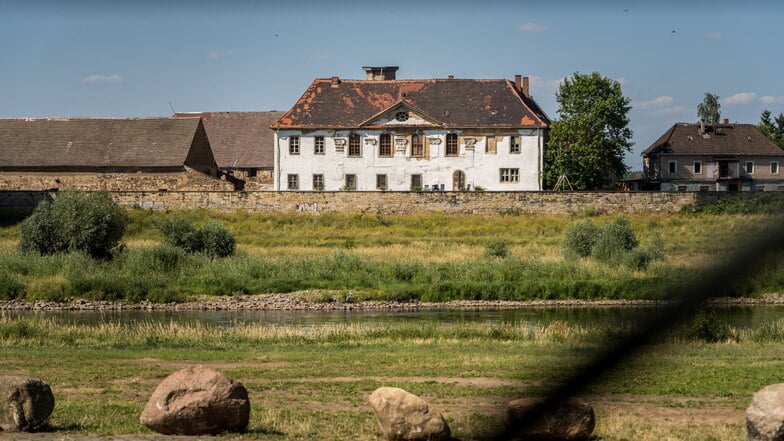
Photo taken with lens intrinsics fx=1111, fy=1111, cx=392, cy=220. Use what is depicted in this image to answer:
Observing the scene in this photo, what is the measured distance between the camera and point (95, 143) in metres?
67.1

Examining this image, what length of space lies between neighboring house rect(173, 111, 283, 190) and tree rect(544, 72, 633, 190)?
62.1 feet

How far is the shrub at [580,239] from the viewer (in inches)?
1425

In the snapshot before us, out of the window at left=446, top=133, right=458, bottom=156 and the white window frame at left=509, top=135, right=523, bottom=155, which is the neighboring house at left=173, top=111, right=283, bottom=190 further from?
the white window frame at left=509, top=135, right=523, bottom=155

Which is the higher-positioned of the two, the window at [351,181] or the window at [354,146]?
the window at [354,146]

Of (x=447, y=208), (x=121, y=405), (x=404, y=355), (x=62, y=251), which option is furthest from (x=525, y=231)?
(x=121, y=405)

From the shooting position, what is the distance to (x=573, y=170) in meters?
63.9

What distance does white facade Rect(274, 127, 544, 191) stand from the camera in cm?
6150

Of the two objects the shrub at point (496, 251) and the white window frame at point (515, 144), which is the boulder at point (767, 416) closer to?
the shrub at point (496, 251)

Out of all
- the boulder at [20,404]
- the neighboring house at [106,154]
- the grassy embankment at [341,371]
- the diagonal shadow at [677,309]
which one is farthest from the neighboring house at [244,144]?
the diagonal shadow at [677,309]

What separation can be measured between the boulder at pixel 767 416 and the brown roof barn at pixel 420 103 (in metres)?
53.2

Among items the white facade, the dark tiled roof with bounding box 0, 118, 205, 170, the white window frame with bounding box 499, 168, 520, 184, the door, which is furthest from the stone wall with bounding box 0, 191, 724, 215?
the dark tiled roof with bounding box 0, 118, 205, 170

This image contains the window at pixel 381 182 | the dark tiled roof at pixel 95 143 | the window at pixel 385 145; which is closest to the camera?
the window at pixel 385 145

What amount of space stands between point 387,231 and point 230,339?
28.7 meters

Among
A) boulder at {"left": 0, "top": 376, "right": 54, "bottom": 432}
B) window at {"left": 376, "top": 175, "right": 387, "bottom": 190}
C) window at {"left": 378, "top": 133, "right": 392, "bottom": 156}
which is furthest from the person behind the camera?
window at {"left": 376, "top": 175, "right": 387, "bottom": 190}
